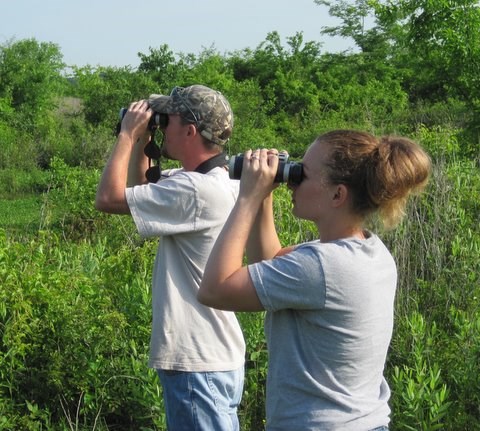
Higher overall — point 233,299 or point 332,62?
point 332,62

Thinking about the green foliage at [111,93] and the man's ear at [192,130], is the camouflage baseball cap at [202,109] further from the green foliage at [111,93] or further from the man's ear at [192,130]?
the green foliage at [111,93]

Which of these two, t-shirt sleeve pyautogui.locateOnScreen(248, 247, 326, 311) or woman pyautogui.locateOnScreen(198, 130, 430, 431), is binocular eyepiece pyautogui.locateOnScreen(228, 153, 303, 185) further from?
t-shirt sleeve pyautogui.locateOnScreen(248, 247, 326, 311)

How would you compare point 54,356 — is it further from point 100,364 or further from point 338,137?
point 338,137

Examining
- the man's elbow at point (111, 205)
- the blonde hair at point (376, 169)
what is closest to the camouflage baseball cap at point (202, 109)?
the man's elbow at point (111, 205)

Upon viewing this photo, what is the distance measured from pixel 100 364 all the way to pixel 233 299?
2.27 m

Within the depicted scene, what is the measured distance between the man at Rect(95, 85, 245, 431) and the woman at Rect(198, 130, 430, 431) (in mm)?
734

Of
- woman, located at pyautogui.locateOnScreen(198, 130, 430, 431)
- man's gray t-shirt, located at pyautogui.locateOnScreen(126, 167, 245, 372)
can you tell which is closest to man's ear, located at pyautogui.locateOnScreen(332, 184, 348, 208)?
woman, located at pyautogui.locateOnScreen(198, 130, 430, 431)

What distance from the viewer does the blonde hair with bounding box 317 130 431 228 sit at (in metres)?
2.21

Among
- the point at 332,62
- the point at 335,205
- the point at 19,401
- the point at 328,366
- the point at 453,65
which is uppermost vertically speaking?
the point at 332,62

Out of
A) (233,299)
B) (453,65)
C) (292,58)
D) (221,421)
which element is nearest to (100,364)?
(221,421)

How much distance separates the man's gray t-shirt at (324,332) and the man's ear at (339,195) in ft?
0.33

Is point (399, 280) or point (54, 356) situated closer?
point (54, 356)

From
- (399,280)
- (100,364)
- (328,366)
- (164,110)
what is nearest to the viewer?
(328,366)

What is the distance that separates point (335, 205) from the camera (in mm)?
2270
